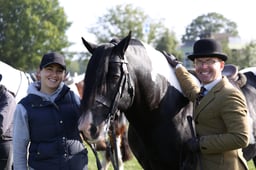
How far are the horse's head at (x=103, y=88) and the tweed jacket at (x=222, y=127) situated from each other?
2.03 feet

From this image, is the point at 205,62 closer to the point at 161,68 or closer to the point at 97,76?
the point at 161,68

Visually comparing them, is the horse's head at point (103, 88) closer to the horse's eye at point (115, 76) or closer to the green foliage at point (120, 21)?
the horse's eye at point (115, 76)

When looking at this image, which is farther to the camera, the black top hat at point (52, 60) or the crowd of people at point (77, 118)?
the black top hat at point (52, 60)

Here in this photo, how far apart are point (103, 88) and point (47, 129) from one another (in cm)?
63

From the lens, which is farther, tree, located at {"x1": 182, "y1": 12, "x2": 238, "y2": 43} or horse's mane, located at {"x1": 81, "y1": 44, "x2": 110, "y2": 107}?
tree, located at {"x1": 182, "y1": 12, "x2": 238, "y2": 43}

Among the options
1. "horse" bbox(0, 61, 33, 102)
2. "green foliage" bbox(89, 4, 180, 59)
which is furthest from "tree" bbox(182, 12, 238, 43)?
"horse" bbox(0, 61, 33, 102)

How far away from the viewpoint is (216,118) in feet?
9.26

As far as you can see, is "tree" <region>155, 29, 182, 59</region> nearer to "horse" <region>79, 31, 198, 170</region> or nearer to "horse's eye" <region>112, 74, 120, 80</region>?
"horse" <region>79, 31, 198, 170</region>

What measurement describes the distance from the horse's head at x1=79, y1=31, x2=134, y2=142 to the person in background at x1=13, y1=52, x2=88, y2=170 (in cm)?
43

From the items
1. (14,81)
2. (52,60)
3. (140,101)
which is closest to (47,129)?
(52,60)

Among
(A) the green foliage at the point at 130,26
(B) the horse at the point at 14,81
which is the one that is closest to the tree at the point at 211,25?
(A) the green foliage at the point at 130,26

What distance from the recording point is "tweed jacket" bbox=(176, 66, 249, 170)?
2688 millimetres

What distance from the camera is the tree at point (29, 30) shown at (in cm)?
3922

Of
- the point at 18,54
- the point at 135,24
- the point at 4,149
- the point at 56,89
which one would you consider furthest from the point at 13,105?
the point at 135,24
